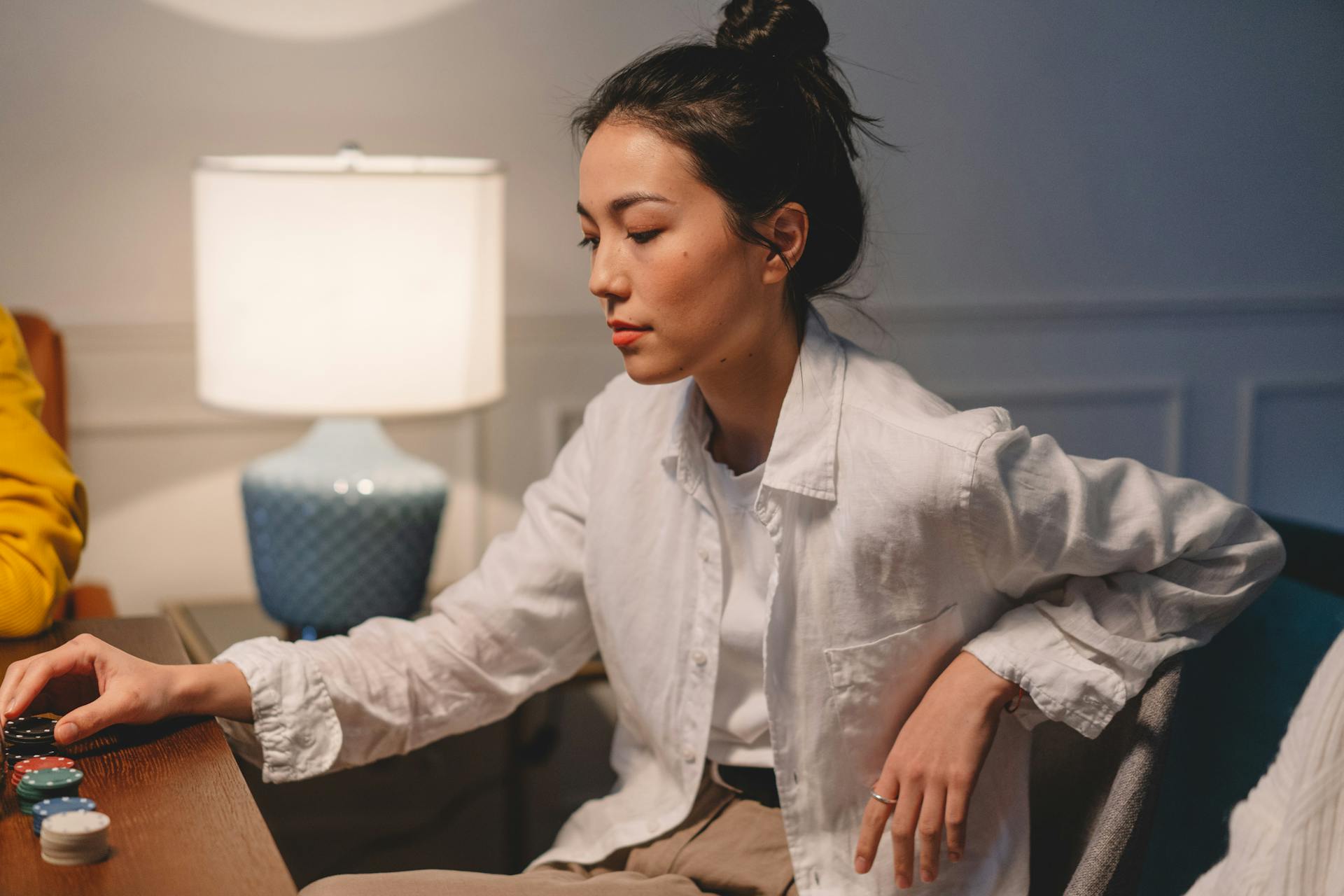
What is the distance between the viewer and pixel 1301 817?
991mm

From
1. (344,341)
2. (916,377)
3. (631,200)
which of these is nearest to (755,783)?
(631,200)

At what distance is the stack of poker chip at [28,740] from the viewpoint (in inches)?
36.8

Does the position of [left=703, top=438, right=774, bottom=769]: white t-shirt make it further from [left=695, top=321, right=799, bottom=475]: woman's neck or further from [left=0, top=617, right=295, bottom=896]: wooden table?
[left=0, top=617, right=295, bottom=896]: wooden table

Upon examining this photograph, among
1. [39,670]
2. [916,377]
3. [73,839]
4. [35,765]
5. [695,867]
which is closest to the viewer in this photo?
[73,839]

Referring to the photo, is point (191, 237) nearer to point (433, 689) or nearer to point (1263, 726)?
point (433, 689)

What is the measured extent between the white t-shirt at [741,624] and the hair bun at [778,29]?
37cm

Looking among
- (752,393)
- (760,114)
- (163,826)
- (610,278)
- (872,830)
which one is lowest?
(872,830)

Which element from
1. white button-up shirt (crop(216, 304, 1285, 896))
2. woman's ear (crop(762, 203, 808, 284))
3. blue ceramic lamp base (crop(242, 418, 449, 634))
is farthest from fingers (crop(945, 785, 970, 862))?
blue ceramic lamp base (crop(242, 418, 449, 634))

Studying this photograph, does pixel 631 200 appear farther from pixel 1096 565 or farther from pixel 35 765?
pixel 35 765

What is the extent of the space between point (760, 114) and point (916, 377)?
1482 mm

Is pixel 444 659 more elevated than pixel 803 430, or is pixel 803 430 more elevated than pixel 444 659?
pixel 803 430

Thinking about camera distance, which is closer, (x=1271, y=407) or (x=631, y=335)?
(x=631, y=335)

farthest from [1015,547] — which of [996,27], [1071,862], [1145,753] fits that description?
[996,27]

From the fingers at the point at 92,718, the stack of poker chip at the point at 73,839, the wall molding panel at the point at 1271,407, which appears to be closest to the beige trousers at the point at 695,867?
the fingers at the point at 92,718
